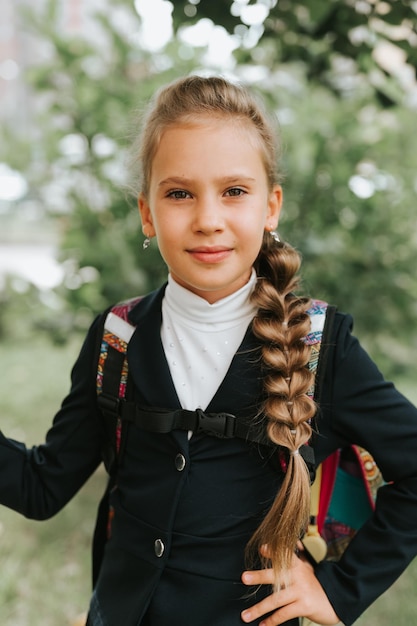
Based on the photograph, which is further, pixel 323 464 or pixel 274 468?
pixel 323 464

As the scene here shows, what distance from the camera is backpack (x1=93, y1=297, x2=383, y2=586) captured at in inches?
55.4

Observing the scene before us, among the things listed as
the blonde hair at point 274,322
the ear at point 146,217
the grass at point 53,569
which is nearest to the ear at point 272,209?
the blonde hair at point 274,322

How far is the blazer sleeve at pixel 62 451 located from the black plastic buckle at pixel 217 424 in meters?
0.32

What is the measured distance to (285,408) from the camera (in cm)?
136

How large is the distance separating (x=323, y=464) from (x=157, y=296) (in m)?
0.57

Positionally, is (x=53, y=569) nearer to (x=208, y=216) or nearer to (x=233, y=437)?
(x=233, y=437)

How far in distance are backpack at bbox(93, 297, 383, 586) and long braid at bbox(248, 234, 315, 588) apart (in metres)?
0.04

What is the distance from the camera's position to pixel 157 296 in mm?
1621

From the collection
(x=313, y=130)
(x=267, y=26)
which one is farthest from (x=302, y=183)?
(x=267, y=26)

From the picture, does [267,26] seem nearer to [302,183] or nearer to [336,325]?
[302,183]

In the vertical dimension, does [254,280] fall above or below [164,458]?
above

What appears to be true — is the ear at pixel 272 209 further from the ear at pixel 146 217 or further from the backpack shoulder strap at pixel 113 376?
the backpack shoulder strap at pixel 113 376

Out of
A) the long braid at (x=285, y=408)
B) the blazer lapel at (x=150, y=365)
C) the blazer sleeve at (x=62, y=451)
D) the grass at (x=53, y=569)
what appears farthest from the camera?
the grass at (x=53, y=569)

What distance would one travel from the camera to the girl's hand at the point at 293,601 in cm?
139
